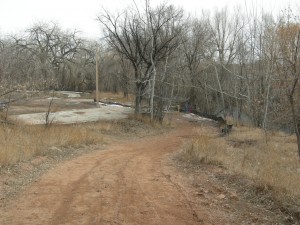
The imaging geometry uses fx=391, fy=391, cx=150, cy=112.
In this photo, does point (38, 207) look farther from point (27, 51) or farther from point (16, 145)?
point (27, 51)

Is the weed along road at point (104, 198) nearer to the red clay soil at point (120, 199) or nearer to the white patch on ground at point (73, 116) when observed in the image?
the red clay soil at point (120, 199)

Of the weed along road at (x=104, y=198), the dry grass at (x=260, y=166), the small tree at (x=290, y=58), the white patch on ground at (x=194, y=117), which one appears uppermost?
the small tree at (x=290, y=58)

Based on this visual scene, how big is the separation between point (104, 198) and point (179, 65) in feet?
103

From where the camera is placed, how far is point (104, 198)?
24.1ft

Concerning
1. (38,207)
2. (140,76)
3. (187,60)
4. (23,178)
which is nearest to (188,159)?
(23,178)

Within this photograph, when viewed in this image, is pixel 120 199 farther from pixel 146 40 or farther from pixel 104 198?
pixel 146 40

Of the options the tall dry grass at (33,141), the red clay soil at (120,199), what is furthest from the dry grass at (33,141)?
the red clay soil at (120,199)

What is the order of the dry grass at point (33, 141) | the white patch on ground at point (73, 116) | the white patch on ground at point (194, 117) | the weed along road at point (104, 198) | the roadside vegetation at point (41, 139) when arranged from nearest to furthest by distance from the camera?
the weed along road at point (104, 198), the dry grass at point (33, 141), the roadside vegetation at point (41, 139), the white patch on ground at point (73, 116), the white patch on ground at point (194, 117)

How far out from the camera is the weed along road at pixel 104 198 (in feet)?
20.5

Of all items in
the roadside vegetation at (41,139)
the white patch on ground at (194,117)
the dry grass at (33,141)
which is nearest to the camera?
the dry grass at (33,141)

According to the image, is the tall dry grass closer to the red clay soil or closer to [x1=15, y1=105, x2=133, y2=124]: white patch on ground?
the red clay soil

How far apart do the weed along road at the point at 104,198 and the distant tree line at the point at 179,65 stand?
16.7ft

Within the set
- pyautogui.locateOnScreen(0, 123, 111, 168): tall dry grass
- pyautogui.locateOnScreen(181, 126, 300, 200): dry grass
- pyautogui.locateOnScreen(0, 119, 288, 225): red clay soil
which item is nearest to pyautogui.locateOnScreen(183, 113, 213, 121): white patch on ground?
pyautogui.locateOnScreen(181, 126, 300, 200): dry grass

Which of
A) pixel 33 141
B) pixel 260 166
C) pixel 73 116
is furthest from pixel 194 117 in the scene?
pixel 260 166
